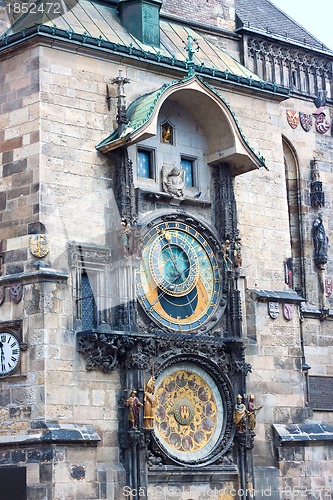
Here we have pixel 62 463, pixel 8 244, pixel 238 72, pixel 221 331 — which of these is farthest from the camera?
pixel 238 72

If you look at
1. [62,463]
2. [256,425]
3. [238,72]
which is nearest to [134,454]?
[62,463]

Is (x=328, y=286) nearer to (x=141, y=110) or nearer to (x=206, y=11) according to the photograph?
(x=206, y=11)

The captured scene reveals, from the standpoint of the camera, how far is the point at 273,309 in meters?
27.2

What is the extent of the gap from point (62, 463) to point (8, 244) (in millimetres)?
4515

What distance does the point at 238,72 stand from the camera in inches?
1118

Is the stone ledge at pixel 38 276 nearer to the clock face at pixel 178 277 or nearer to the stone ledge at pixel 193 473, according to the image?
the clock face at pixel 178 277

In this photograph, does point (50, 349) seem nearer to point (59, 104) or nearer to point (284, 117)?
point (59, 104)

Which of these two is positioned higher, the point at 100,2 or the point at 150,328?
the point at 100,2

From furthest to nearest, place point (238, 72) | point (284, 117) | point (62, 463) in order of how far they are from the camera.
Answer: point (284, 117), point (238, 72), point (62, 463)

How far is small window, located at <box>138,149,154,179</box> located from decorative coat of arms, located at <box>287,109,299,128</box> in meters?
7.01

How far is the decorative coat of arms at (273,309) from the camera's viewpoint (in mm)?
27141

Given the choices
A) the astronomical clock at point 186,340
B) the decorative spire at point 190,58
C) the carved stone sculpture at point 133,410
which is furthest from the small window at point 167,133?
the carved stone sculpture at point 133,410

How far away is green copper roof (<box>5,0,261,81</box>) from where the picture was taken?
2552 cm

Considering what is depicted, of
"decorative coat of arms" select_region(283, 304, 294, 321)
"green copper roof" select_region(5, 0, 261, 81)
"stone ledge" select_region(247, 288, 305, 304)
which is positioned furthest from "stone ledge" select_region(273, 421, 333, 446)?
"green copper roof" select_region(5, 0, 261, 81)
